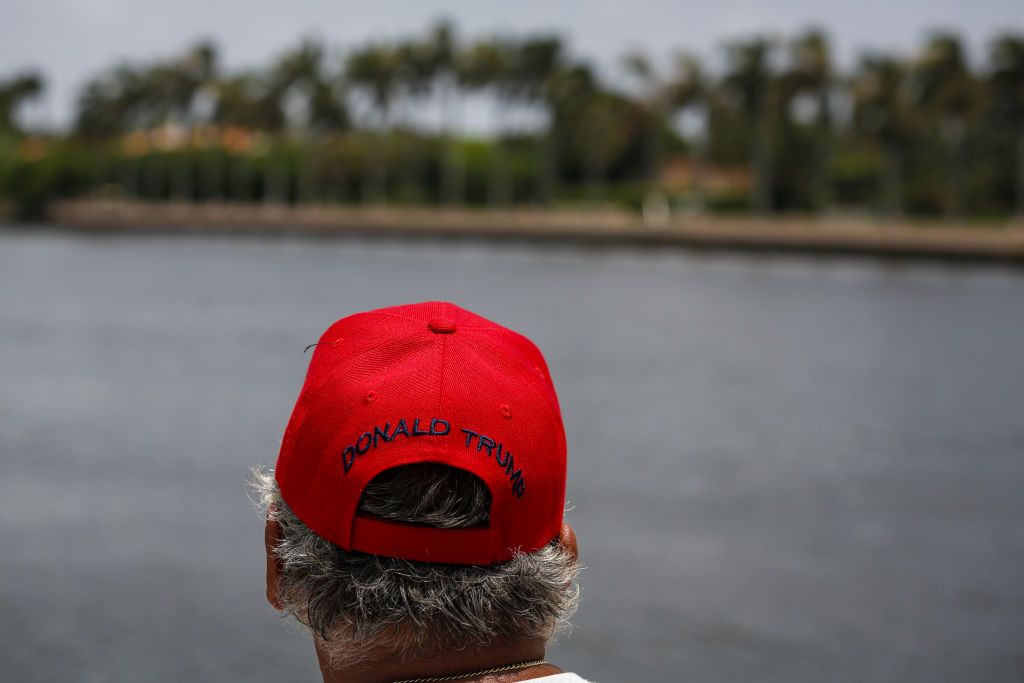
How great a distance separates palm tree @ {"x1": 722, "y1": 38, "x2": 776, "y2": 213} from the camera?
79.6 m

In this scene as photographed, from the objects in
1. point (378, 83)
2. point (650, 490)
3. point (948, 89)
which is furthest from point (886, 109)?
point (650, 490)

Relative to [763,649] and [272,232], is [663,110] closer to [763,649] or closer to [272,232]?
[272,232]

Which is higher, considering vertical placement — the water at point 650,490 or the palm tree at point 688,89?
the palm tree at point 688,89

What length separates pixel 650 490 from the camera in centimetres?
1706

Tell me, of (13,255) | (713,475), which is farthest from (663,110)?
(713,475)

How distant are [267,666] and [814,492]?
9605mm

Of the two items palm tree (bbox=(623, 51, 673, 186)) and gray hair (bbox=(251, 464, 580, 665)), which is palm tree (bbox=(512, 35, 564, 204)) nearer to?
palm tree (bbox=(623, 51, 673, 186))

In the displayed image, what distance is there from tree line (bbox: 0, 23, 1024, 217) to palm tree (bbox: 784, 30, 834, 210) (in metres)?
0.09

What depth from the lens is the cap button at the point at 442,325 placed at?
53.9 inches

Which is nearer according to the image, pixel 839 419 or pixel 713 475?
pixel 713 475

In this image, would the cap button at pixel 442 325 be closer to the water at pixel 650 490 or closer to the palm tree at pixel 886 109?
the water at pixel 650 490

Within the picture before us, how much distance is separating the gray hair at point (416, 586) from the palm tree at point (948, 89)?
7323cm

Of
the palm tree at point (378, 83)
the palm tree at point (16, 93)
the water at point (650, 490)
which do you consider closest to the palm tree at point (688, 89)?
the palm tree at point (378, 83)

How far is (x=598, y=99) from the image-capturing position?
284 ft
